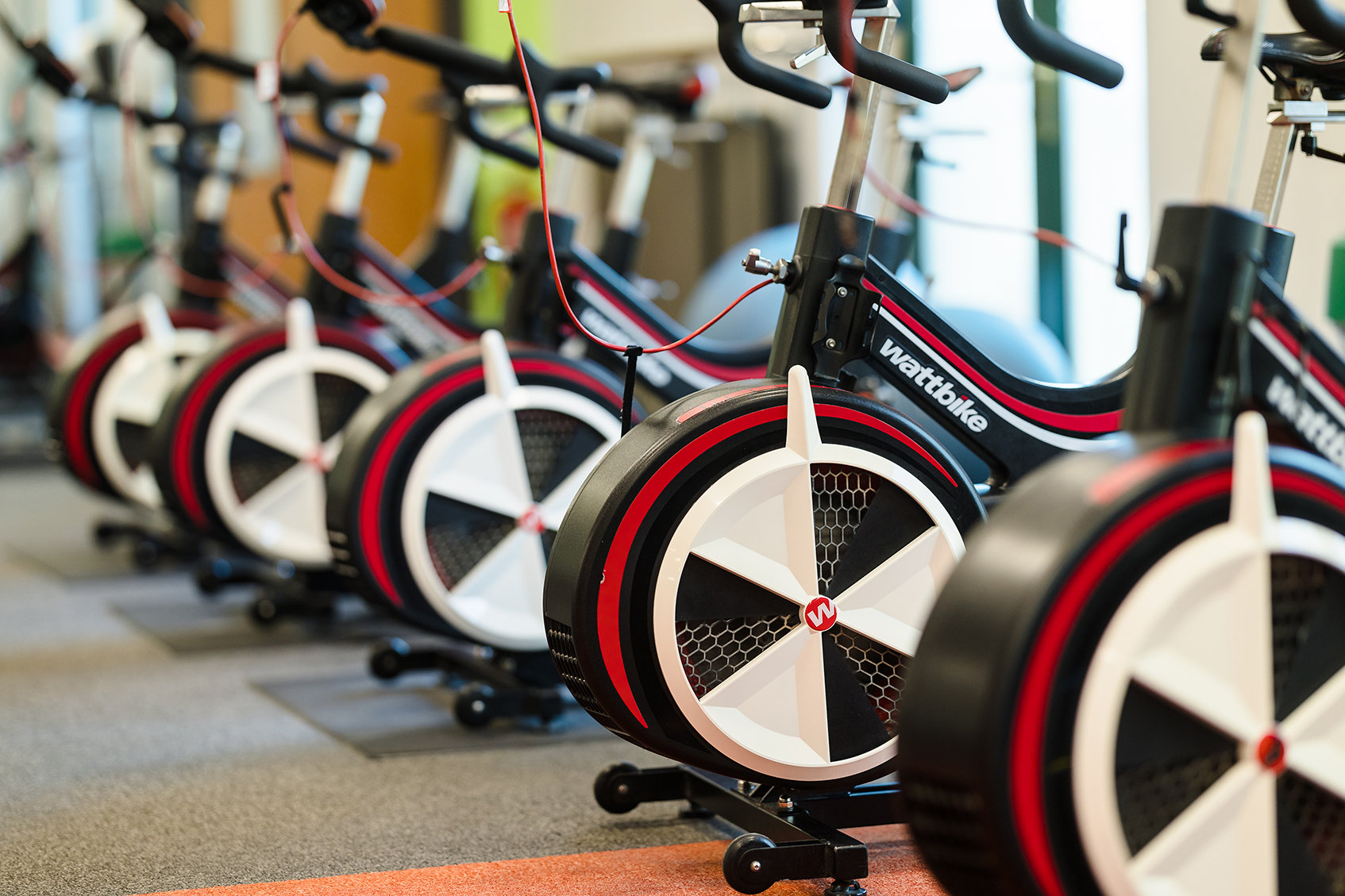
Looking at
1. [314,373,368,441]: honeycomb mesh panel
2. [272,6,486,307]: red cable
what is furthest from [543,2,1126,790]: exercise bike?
[314,373,368,441]: honeycomb mesh panel

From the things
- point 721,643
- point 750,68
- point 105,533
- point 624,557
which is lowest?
point 105,533

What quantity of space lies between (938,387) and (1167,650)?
0.97 m

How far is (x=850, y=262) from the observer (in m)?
2.19

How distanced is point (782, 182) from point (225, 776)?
3925mm

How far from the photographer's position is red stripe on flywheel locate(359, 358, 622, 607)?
308cm

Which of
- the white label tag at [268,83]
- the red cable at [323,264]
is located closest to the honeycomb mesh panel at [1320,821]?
the red cable at [323,264]

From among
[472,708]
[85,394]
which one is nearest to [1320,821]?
[472,708]

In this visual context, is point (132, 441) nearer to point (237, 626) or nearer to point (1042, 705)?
point (237, 626)

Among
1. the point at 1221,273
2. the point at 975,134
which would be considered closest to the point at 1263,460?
the point at 1221,273

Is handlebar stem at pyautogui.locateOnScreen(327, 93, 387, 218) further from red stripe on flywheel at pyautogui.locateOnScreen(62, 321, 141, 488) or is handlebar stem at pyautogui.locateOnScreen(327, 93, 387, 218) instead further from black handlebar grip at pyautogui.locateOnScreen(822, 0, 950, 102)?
black handlebar grip at pyautogui.locateOnScreen(822, 0, 950, 102)

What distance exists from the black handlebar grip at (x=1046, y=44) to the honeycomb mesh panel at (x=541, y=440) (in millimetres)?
1468

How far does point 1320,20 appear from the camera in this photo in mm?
1704

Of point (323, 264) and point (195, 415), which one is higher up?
point (323, 264)

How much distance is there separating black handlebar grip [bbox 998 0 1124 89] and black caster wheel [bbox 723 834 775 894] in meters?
1.03
